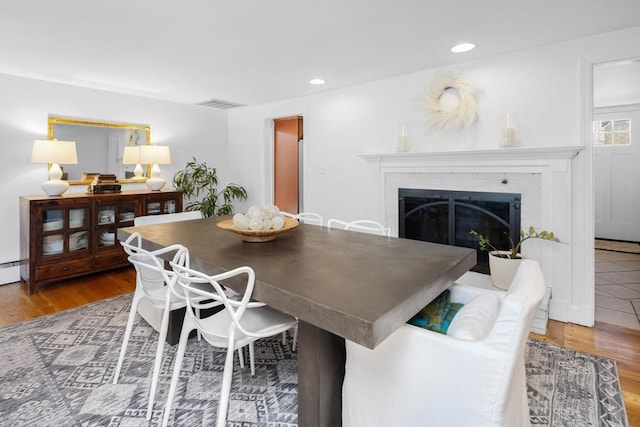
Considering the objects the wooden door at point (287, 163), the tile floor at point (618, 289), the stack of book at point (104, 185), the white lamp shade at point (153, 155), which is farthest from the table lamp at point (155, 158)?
the tile floor at point (618, 289)

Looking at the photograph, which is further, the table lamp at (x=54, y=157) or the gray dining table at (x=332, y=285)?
the table lamp at (x=54, y=157)

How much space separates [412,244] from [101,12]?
2.38 metres

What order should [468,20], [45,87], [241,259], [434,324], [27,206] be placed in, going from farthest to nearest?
[45,87]
[27,206]
[468,20]
[241,259]
[434,324]

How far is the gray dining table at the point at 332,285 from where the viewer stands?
105cm

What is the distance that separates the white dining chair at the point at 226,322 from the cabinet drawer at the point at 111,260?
2.88 metres

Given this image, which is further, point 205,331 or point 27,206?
point 27,206

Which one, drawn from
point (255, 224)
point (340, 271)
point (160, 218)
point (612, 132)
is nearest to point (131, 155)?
point (160, 218)

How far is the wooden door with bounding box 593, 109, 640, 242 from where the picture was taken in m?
5.36

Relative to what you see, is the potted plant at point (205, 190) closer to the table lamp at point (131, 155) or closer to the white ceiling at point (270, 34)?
the table lamp at point (131, 155)

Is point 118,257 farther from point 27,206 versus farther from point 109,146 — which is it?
point 109,146

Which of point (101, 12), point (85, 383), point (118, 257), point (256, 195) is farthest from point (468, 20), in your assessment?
point (118, 257)

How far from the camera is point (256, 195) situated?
5359mm

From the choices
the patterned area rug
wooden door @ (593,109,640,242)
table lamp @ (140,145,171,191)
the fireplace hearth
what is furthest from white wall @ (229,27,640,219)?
wooden door @ (593,109,640,242)

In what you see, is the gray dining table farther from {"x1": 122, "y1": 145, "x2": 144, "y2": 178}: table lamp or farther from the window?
the window
